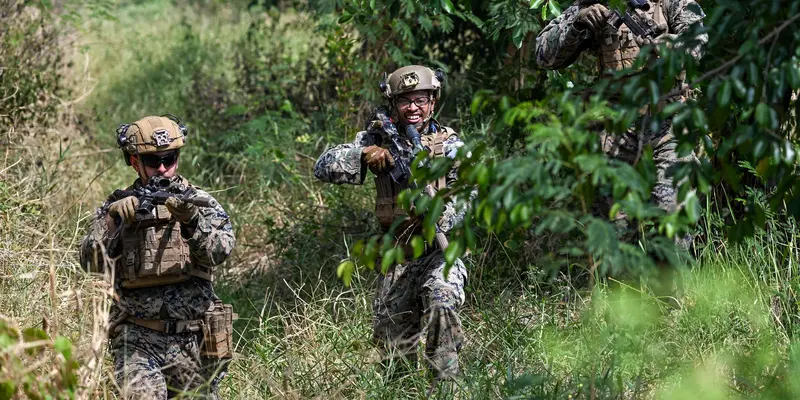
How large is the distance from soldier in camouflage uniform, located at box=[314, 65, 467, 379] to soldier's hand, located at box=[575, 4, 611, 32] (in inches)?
32.8

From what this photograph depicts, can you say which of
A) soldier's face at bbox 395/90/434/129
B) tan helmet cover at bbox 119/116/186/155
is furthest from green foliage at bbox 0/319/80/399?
soldier's face at bbox 395/90/434/129

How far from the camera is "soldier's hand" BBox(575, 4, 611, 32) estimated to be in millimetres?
5676

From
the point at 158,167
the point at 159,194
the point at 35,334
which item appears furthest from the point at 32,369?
the point at 158,167

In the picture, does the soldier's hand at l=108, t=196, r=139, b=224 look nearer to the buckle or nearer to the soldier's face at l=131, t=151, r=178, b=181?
the soldier's face at l=131, t=151, r=178, b=181

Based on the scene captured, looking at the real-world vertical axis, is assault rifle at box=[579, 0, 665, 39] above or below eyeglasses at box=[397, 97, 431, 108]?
above

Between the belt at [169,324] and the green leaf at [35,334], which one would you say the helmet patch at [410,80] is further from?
the green leaf at [35,334]

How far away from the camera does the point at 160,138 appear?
508 centimetres

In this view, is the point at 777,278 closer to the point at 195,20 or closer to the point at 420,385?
the point at 420,385

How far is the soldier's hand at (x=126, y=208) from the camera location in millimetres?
4902

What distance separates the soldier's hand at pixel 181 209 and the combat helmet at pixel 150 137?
321 mm

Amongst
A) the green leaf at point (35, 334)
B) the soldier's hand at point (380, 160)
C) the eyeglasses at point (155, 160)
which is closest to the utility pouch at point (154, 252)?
the eyeglasses at point (155, 160)

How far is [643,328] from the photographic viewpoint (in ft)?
16.2

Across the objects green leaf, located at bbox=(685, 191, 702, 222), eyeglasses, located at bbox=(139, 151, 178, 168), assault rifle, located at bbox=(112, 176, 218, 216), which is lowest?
assault rifle, located at bbox=(112, 176, 218, 216)

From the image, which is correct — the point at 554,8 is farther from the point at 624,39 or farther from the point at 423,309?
the point at 423,309
